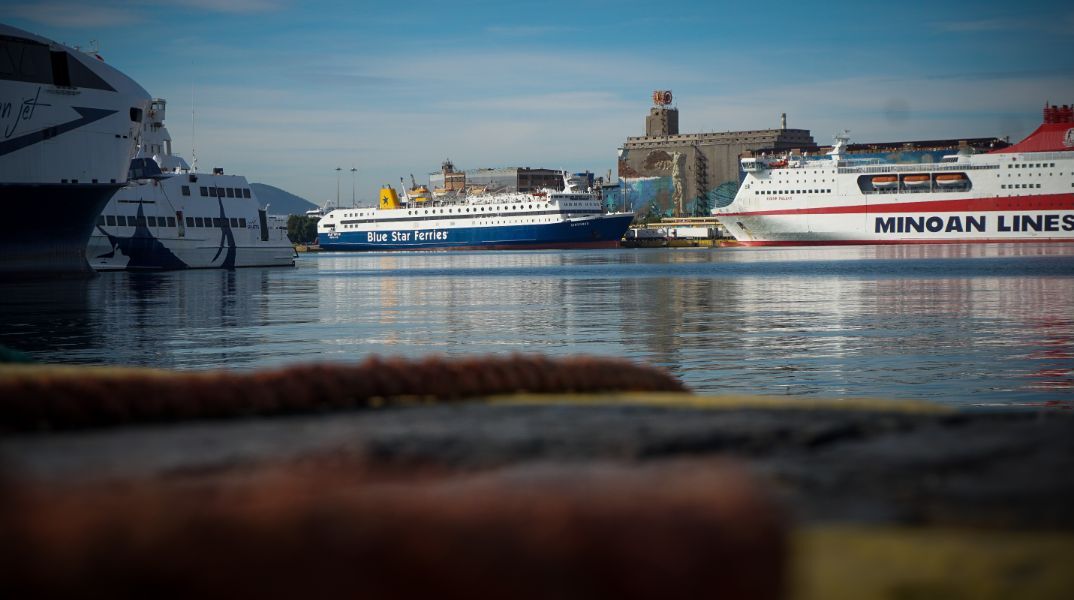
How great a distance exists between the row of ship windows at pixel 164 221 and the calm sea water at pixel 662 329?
14.5 metres

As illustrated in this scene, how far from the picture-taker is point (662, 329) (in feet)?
46.2

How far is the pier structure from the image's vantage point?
412 feet

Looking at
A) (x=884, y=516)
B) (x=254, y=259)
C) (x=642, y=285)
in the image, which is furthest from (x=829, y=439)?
(x=254, y=259)

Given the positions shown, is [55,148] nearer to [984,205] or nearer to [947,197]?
[947,197]

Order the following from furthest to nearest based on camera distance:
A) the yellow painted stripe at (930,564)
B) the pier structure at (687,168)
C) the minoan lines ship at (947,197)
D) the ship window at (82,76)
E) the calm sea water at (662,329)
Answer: the pier structure at (687,168) → the minoan lines ship at (947,197) → the ship window at (82,76) → the calm sea water at (662,329) → the yellow painted stripe at (930,564)

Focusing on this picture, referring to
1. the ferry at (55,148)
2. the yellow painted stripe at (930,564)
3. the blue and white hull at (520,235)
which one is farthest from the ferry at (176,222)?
the blue and white hull at (520,235)

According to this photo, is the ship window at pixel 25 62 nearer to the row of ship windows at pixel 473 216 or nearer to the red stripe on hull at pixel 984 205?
the red stripe on hull at pixel 984 205

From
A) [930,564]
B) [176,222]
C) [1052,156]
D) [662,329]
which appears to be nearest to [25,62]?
[176,222]

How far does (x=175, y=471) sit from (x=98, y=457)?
8.6 inches

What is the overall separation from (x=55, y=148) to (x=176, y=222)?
47.1 feet

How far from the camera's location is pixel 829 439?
1.54 metres

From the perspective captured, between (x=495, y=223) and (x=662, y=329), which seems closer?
(x=662, y=329)

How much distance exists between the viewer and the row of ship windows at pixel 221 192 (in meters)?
44.6

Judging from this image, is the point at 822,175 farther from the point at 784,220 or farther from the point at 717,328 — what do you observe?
the point at 717,328
